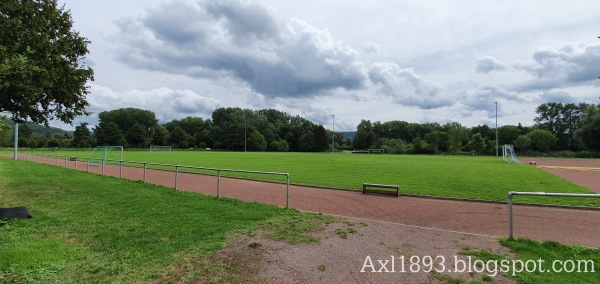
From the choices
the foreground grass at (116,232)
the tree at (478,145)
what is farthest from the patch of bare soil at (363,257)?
the tree at (478,145)

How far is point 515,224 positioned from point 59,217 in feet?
34.4

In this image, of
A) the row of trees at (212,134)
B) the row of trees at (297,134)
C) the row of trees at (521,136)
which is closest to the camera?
the row of trees at (521,136)

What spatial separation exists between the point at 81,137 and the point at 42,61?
338ft

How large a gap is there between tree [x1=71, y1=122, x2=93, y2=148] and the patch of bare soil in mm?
106764

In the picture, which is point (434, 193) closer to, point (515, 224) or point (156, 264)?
point (515, 224)

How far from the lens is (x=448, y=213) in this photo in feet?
29.5

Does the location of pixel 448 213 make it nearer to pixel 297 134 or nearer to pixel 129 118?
pixel 297 134

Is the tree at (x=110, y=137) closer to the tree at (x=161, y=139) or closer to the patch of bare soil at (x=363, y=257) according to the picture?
the tree at (x=161, y=139)

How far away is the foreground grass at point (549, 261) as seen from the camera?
4.24 metres

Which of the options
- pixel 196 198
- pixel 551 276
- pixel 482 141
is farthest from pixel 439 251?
pixel 482 141

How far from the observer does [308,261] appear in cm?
487

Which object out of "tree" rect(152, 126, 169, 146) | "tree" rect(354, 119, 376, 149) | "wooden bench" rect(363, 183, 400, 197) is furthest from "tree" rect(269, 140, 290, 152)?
"wooden bench" rect(363, 183, 400, 197)

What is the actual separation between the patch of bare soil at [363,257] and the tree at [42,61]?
5497 millimetres

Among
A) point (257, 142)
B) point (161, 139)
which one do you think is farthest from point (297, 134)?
point (161, 139)
